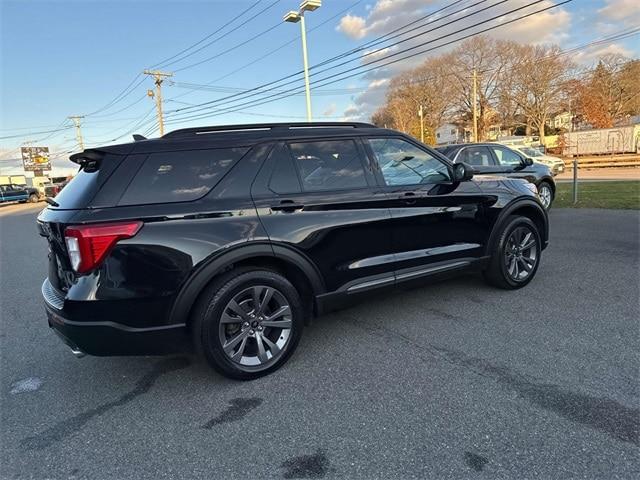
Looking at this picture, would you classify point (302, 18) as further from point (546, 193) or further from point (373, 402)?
point (373, 402)

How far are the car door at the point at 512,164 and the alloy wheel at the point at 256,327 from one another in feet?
25.8

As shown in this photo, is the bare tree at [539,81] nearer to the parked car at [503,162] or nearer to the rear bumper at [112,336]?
the parked car at [503,162]

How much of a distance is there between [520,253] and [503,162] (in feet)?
20.4

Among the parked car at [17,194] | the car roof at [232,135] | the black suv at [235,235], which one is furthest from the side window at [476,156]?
the parked car at [17,194]

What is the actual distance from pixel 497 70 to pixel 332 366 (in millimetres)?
55469

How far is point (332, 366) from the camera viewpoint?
3.31m

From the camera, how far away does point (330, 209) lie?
3.39 metres

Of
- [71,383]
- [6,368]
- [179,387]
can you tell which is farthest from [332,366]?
[6,368]

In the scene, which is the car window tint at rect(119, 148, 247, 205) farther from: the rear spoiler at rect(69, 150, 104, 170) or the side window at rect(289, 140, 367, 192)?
the side window at rect(289, 140, 367, 192)

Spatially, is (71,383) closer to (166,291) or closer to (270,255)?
(166,291)

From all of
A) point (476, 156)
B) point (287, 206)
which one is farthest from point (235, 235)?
point (476, 156)

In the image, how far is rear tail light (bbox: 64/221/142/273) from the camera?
8.73 feet

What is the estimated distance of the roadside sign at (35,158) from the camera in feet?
210

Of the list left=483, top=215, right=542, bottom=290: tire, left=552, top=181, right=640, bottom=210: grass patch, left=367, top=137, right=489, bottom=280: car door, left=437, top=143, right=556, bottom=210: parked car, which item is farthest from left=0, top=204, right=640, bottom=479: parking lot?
left=552, top=181, right=640, bottom=210: grass patch
